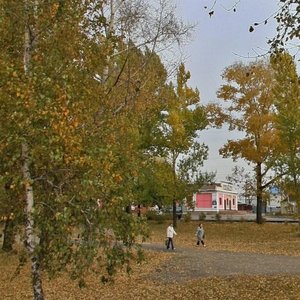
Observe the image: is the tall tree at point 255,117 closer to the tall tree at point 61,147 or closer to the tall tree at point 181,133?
the tall tree at point 181,133

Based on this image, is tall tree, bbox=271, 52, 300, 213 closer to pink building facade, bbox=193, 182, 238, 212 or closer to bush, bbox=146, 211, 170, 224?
bush, bbox=146, 211, 170, 224

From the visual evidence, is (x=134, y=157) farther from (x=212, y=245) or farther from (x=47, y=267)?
(x=212, y=245)

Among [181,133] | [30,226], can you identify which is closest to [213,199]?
[181,133]

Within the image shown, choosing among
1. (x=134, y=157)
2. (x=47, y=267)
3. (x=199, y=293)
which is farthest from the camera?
(x=199, y=293)

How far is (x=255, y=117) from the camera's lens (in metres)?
33.5

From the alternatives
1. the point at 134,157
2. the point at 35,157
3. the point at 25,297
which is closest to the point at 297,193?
the point at 25,297

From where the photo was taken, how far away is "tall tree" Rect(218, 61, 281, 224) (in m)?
33.1

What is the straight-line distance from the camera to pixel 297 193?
25625 mm

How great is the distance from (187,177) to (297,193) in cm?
1135

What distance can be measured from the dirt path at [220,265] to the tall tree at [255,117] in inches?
504

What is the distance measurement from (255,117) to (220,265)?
59.1 feet

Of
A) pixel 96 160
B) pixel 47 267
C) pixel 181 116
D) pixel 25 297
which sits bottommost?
pixel 25 297

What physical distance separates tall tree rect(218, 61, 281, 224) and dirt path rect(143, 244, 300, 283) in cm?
1280

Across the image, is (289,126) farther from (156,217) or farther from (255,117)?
(156,217)
